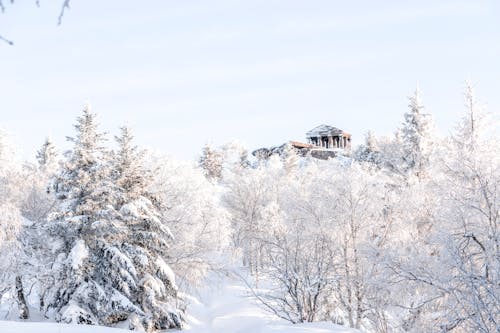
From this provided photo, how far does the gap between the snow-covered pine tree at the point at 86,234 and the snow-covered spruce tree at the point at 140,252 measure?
0.47 metres

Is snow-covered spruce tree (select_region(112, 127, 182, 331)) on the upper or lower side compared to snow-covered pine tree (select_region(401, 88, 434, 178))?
lower

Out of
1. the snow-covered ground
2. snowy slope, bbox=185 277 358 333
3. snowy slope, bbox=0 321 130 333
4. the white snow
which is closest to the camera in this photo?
snowy slope, bbox=0 321 130 333

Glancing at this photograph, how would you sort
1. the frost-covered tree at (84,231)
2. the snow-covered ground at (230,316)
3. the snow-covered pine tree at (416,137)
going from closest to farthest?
the snow-covered ground at (230,316) < the frost-covered tree at (84,231) < the snow-covered pine tree at (416,137)

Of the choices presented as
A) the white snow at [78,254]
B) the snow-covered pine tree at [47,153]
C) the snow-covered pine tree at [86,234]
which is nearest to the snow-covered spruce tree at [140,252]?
the snow-covered pine tree at [86,234]

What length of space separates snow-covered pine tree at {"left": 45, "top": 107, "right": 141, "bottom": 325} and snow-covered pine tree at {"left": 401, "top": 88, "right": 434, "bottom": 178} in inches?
996

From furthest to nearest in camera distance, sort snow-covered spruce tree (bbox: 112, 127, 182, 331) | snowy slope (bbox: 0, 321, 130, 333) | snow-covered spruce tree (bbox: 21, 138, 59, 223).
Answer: snow-covered spruce tree (bbox: 21, 138, 59, 223) → snow-covered spruce tree (bbox: 112, 127, 182, 331) → snowy slope (bbox: 0, 321, 130, 333)

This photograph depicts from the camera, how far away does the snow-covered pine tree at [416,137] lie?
42.1 m

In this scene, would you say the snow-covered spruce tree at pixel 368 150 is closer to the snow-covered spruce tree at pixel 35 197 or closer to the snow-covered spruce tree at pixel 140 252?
the snow-covered spruce tree at pixel 35 197

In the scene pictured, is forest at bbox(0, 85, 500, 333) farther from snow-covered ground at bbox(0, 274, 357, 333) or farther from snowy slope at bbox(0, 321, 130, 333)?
snowy slope at bbox(0, 321, 130, 333)

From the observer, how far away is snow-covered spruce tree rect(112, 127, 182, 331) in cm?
2290

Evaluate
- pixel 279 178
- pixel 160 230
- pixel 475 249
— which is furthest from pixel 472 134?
pixel 279 178

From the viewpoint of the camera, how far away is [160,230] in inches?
997

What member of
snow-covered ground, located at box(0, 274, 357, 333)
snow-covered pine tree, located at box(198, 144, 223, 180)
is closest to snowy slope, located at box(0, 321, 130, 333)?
snow-covered ground, located at box(0, 274, 357, 333)

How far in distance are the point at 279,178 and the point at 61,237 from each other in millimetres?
31634
